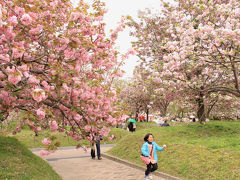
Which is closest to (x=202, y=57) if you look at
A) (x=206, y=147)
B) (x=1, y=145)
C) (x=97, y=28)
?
(x=206, y=147)

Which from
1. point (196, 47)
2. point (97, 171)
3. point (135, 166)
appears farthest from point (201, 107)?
point (97, 171)

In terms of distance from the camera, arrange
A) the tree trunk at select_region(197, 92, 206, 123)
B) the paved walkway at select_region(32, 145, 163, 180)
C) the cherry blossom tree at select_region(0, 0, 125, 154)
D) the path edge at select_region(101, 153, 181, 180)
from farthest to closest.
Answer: the tree trunk at select_region(197, 92, 206, 123), the paved walkway at select_region(32, 145, 163, 180), the path edge at select_region(101, 153, 181, 180), the cherry blossom tree at select_region(0, 0, 125, 154)

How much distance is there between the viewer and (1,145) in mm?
10031

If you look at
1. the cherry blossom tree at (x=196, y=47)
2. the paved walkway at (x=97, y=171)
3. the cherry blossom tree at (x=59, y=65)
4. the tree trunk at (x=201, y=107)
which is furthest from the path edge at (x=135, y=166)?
the tree trunk at (x=201, y=107)

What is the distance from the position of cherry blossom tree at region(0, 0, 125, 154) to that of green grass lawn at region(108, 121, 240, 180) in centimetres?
367

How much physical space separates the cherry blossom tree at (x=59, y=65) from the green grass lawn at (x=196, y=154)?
3.67m

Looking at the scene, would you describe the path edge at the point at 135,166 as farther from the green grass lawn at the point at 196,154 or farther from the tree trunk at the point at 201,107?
the tree trunk at the point at 201,107

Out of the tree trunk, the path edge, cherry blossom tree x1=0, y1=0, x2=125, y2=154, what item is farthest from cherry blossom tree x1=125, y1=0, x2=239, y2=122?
the path edge

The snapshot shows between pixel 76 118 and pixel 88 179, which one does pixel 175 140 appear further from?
pixel 76 118

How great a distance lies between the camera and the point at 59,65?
5.62m

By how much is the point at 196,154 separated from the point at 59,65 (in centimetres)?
688

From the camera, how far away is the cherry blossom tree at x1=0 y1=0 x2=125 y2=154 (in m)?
5.29

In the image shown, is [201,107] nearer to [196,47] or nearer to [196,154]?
[196,47]

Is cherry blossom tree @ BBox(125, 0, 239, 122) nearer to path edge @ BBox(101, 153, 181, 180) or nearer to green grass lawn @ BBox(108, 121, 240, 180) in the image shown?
green grass lawn @ BBox(108, 121, 240, 180)
